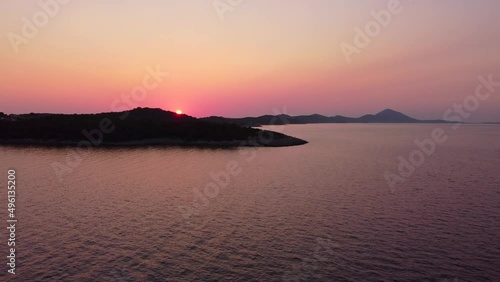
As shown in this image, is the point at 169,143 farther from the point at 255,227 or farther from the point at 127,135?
the point at 255,227

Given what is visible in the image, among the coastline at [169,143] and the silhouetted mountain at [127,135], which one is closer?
the coastline at [169,143]

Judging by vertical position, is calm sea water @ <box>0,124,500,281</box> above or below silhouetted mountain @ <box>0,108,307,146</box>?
below

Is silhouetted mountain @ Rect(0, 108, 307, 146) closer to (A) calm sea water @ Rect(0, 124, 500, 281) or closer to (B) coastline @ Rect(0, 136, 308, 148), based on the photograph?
(B) coastline @ Rect(0, 136, 308, 148)

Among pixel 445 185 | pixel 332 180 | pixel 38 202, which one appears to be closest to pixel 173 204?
pixel 38 202

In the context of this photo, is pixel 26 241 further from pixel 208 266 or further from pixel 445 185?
pixel 445 185

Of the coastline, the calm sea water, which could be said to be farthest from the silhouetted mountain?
the calm sea water

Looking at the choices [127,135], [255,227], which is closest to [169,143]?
[127,135]

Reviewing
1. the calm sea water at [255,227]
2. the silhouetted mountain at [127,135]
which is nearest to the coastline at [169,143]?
the silhouetted mountain at [127,135]

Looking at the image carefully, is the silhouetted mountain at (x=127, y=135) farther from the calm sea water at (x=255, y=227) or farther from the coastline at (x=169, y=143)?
the calm sea water at (x=255, y=227)
